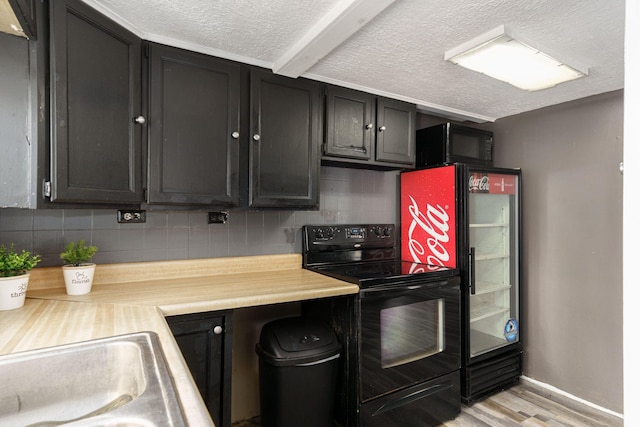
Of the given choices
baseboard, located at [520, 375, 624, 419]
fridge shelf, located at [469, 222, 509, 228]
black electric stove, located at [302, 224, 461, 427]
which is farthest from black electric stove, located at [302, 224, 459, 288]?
baseboard, located at [520, 375, 624, 419]

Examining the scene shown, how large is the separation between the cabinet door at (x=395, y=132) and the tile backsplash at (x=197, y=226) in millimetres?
322

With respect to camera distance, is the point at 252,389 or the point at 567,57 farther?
the point at 252,389

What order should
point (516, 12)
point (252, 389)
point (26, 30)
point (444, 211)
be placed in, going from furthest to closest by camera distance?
1. point (444, 211)
2. point (252, 389)
3. point (516, 12)
4. point (26, 30)

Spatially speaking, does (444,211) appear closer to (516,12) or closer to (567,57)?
(567,57)

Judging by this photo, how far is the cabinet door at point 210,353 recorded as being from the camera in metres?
1.44

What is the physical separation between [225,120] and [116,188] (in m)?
0.64

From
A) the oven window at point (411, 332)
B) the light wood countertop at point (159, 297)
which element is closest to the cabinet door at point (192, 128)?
the light wood countertop at point (159, 297)

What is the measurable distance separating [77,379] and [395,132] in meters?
2.24

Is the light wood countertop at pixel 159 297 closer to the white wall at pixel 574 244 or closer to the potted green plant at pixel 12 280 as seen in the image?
the potted green plant at pixel 12 280

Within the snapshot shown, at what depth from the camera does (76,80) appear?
132 centimetres

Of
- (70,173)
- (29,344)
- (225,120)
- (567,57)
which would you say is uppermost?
(567,57)

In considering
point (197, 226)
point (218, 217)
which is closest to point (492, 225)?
point (218, 217)

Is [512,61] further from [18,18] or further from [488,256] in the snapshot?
[18,18]

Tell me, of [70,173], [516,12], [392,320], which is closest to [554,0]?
[516,12]
